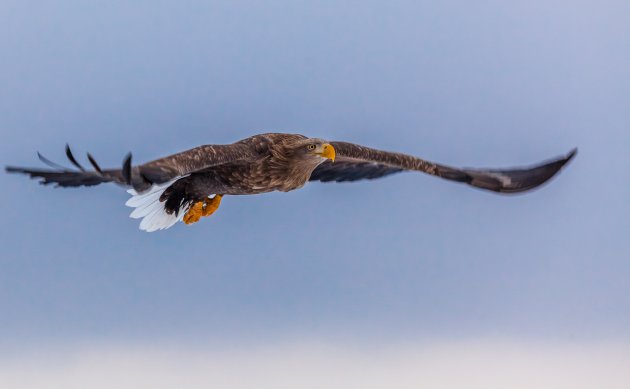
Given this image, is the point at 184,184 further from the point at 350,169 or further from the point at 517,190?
the point at 517,190

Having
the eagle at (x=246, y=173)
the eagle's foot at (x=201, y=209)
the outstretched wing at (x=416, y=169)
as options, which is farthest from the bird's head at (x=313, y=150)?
the eagle's foot at (x=201, y=209)

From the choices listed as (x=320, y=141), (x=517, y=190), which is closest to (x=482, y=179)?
(x=517, y=190)

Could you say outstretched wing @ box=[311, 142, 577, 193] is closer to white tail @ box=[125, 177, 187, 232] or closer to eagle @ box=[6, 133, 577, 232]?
eagle @ box=[6, 133, 577, 232]

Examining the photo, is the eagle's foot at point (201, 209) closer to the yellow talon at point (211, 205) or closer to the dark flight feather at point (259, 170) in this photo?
the yellow talon at point (211, 205)

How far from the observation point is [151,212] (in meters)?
8.62

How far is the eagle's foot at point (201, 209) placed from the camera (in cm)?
881

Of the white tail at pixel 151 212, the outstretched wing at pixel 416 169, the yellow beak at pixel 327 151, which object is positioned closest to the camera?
the yellow beak at pixel 327 151

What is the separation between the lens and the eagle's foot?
8.81 meters

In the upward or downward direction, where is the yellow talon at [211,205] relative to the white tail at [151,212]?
upward

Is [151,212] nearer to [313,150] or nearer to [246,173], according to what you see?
[246,173]

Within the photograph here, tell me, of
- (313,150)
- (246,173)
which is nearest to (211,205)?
(246,173)

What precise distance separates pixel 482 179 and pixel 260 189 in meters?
2.23

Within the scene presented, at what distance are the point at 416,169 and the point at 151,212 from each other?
7.99 feet

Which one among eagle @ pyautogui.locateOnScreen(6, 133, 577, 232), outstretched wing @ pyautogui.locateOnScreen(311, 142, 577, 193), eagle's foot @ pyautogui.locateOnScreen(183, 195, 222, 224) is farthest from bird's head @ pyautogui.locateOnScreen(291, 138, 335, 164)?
eagle's foot @ pyautogui.locateOnScreen(183, 195, 222, 224)
